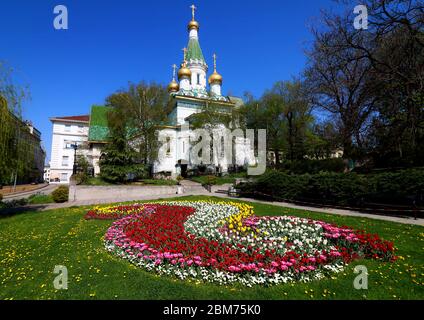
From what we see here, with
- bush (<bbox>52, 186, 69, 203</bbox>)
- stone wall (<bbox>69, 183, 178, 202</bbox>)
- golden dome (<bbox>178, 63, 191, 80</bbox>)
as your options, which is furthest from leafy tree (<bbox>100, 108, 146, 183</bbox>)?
golden dome (<bbox>178, 63, 191, 80</bbox>)

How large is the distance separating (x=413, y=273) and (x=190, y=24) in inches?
2056

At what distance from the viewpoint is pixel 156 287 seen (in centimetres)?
456

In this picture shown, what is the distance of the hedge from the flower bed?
19.3 feet

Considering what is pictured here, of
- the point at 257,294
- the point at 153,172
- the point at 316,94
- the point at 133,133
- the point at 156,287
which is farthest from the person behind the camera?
the point at 153,172

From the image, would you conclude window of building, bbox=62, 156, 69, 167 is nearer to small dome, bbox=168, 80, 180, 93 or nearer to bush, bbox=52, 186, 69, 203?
small dome, bbox=168, 80, 180, 93

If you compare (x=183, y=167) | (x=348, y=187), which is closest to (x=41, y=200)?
(x=183, y=167)

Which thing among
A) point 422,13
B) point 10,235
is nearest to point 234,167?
point 422,13

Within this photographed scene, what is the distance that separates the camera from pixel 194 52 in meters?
46.5

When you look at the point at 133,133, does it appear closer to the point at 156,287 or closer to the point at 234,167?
the point at 234,167

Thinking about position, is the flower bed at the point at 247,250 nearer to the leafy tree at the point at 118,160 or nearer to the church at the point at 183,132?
the leafy tree at the point at 118,160

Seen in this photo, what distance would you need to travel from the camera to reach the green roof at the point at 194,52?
46344 millimetres

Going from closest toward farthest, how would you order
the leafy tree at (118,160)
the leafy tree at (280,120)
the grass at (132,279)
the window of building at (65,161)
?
the grass at (132,279) < the leafy tree at (118,160) < the leafy tree at (280,120) < the window of building at (65,161)

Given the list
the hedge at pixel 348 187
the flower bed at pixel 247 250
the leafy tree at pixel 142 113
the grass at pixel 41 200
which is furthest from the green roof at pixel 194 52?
the flower bed at pixel 247 250

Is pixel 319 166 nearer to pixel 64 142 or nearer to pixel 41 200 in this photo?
pixel 41 200
